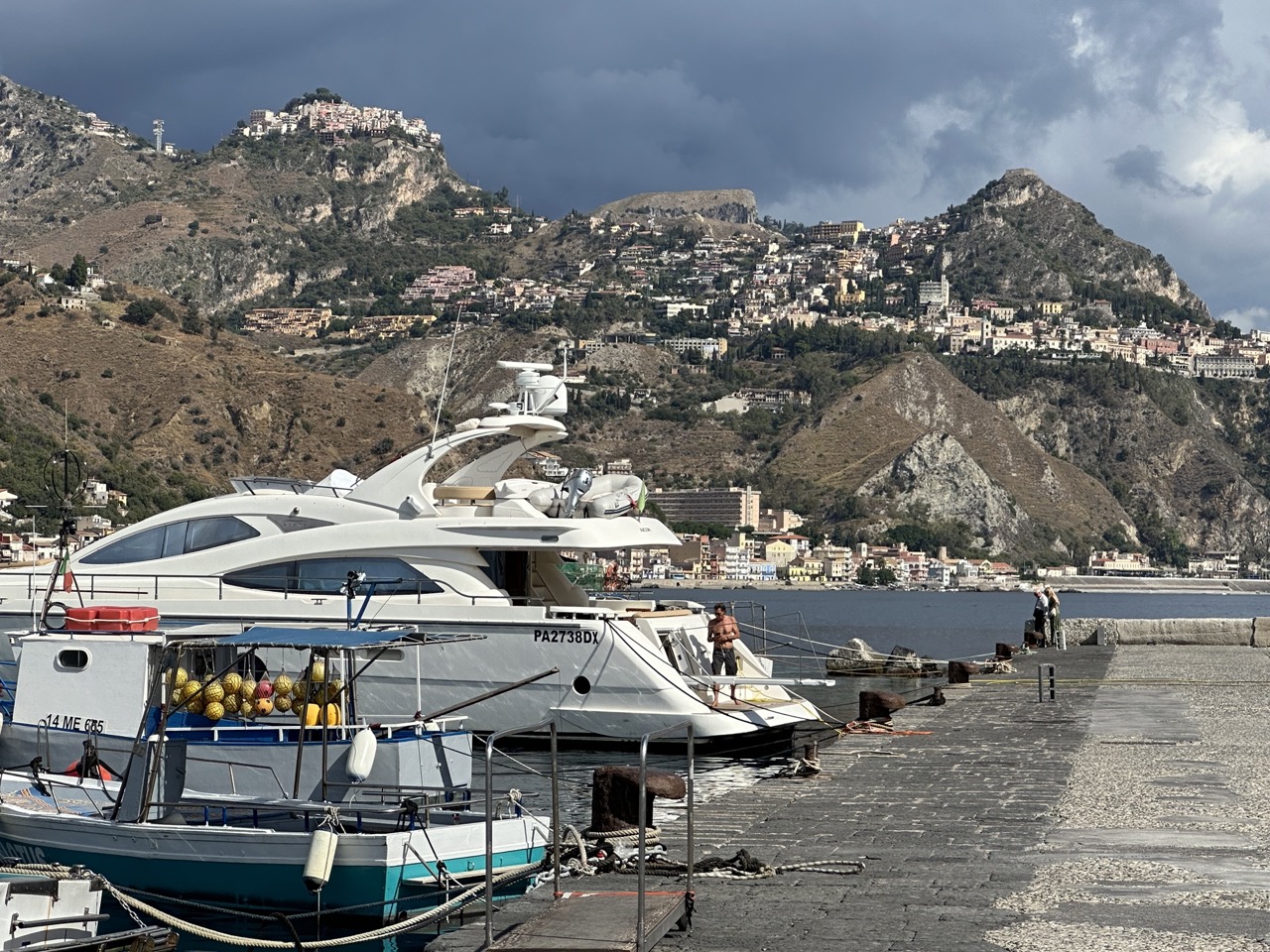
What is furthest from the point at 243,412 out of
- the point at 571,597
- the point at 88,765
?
the point at 88,765

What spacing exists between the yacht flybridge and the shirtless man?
231mm

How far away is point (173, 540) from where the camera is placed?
73.8ft

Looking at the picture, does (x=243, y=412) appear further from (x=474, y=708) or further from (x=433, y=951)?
(x=433, y=951)

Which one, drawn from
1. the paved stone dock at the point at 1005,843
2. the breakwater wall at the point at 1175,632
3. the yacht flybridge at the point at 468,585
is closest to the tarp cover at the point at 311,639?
the paved stone dock at the point at 1005,843

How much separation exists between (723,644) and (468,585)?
314 cm

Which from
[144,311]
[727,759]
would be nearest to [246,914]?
[727,759]

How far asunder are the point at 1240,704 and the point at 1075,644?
1650 cm

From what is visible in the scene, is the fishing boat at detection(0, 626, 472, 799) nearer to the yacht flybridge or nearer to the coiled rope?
the coiled rope

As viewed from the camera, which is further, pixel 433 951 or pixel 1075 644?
pixel 1075 644

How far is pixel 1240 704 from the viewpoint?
21.3 metres

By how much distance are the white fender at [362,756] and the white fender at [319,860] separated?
40.4 inches

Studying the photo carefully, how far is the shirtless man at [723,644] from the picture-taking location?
70.3ft

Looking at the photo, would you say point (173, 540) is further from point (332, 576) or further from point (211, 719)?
point (211, 719)

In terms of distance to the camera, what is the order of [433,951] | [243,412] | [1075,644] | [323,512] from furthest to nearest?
[243,412] → [1075,644] → [323,512] → [433,951]
